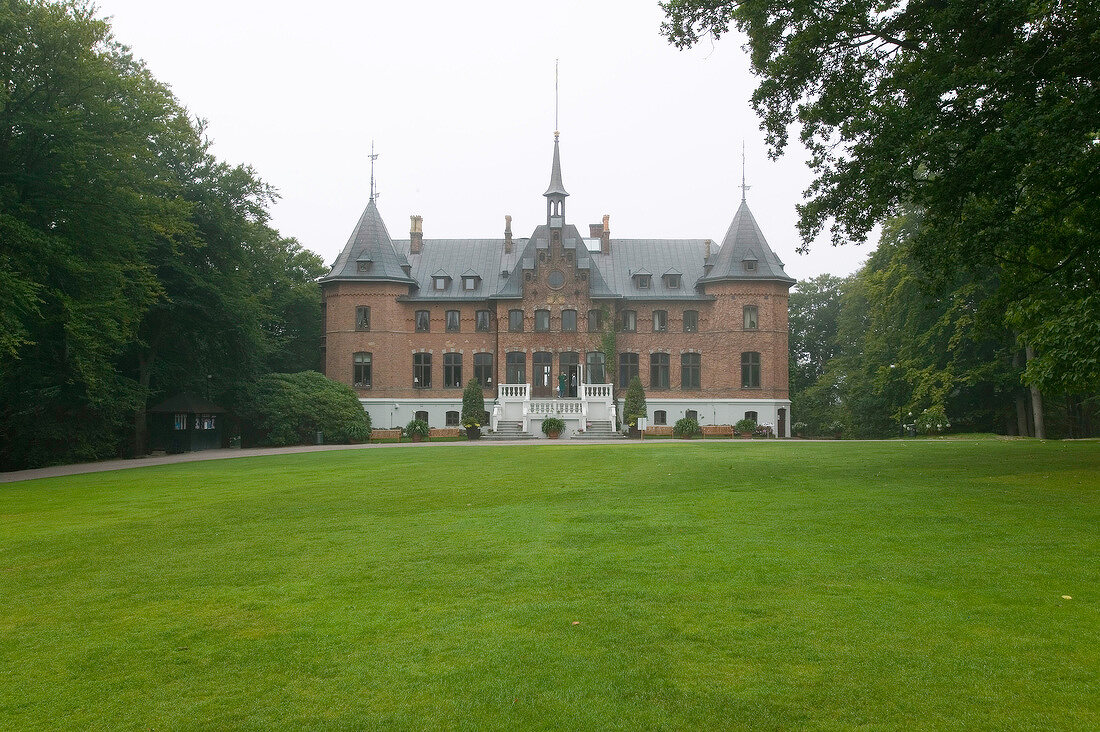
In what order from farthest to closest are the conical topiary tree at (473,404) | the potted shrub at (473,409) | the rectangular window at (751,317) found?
the rectangular window at (751,317)
the conical topiary tree at (473,404)
the potted shrub at (473,409)

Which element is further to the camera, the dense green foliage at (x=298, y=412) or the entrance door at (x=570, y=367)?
the entrance door at (x=570, y=367)

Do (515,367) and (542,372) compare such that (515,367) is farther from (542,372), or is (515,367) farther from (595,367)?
(595,367)

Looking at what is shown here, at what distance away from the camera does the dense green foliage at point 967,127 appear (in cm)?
1237

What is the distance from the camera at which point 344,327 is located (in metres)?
48.0

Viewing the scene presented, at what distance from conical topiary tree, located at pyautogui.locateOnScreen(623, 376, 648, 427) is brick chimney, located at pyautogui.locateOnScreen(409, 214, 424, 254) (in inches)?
683

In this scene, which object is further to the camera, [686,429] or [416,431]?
[686,429]

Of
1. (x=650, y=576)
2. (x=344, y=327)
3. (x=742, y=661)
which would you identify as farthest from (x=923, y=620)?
(x=344, y=327)

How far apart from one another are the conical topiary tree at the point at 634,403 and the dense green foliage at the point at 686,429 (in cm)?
216

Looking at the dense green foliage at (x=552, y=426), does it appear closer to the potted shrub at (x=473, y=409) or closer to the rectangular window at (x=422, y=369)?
the potted shrub at (x=473, y=409)

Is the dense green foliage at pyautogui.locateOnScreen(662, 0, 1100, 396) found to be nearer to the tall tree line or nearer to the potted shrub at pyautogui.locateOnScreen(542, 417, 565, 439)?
the tall tree line

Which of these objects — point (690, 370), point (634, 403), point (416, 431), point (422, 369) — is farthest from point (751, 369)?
point (416, 431)

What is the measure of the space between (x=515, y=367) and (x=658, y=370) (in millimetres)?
8631

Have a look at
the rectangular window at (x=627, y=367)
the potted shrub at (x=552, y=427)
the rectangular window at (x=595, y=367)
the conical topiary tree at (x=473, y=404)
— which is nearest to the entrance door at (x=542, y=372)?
the rectangular window at (x=595, y=367)

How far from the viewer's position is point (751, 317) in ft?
158
